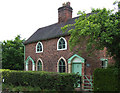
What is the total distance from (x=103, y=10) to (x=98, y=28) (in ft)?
4.78

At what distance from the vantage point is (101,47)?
31.5ft

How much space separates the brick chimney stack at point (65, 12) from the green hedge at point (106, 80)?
37.9 ft

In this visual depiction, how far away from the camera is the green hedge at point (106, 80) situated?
8.79 m

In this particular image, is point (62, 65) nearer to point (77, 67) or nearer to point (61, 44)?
point (77, 67)

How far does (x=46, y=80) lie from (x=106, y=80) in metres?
4.41

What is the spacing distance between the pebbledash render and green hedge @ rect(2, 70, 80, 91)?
3.28m

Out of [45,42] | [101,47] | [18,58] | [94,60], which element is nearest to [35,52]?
[45,42]

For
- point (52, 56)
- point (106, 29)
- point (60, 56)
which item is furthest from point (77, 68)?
point (106, 29)

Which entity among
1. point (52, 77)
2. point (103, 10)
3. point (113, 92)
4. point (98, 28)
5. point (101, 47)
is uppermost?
point (103, 10)

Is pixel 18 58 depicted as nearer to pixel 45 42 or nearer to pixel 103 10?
pixel 45 42

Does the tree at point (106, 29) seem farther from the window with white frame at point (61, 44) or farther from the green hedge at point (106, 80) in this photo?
the window with white frame at point (61, 44)

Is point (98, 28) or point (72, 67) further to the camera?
point (72, 67)

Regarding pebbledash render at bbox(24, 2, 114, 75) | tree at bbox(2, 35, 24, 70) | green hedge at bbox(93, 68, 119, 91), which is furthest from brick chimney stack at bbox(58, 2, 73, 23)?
green hedge at bbox(93, 68, 119, 91)

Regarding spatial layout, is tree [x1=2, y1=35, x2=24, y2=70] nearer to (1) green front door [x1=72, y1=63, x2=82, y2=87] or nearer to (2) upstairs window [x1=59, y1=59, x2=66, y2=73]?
(2) upstairs window [x1=59, y1=59, x2=66, y2=73]
